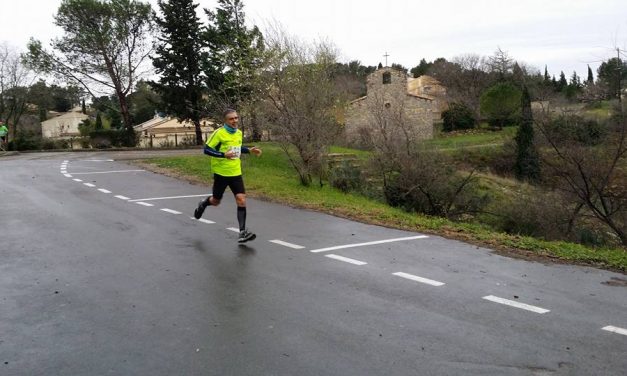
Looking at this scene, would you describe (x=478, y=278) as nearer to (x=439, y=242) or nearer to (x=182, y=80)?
(x=439, y=242)

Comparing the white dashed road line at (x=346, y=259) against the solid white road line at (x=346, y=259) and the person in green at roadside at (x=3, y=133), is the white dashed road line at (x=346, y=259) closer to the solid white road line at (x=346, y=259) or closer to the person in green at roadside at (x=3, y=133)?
the solid white road line at (x=346, y=259)

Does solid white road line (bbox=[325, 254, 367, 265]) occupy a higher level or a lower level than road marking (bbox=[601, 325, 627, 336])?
higher

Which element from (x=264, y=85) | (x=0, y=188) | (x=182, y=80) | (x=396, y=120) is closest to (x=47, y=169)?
(x=0, y=188)

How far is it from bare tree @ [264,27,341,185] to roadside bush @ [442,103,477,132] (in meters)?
30.5

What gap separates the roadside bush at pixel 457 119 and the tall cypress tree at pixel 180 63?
23892 millimetres

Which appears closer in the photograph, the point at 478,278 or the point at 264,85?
the point at 478,278

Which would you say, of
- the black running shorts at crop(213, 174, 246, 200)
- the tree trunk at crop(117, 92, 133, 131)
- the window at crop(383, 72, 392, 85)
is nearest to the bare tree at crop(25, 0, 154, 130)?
the tree trunk at crop(117, 92, 133, 131)

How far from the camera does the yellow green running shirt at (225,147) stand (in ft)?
27.8

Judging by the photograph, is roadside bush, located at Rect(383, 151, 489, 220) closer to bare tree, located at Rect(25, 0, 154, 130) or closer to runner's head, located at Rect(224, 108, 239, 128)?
runner's head, located at Rect(224, 108, 239, 128)

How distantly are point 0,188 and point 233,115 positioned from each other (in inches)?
352

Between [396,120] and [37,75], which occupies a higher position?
[37,75]

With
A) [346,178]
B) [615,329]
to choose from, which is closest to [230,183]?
[615,329]

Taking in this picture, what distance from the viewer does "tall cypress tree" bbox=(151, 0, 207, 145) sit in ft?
128

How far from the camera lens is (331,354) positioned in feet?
14.2
